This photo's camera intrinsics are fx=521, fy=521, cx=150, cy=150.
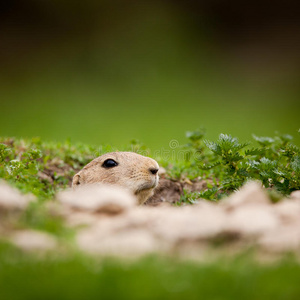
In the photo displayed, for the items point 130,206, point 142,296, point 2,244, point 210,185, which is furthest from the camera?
point 210,185

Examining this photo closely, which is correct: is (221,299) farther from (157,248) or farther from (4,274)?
(4,274)

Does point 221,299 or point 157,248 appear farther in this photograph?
point 157,248

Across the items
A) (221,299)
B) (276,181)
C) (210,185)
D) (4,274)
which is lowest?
(221,299)

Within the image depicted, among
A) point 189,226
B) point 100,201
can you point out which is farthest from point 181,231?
point 100,201

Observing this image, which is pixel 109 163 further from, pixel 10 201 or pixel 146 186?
pixel 10 201

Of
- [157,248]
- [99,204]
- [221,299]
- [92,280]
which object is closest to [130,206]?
[99,204]

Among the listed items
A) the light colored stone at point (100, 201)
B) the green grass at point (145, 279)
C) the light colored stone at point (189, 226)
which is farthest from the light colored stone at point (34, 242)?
the light colored stone at point (189, 226)
